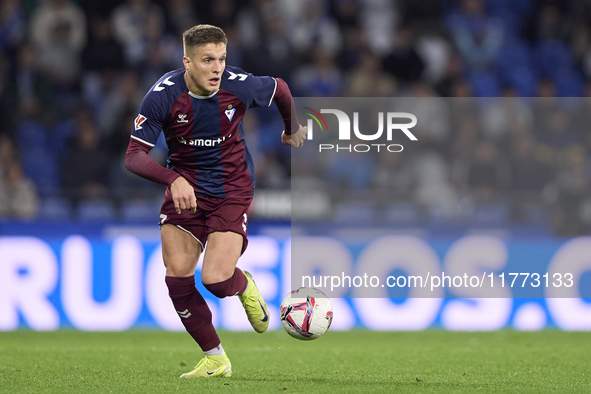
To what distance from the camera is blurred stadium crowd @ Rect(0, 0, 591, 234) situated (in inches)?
363

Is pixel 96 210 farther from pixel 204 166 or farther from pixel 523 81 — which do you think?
pixel 523 81

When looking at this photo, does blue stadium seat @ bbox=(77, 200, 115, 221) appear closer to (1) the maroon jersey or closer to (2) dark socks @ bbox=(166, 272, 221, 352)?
(1) the maroon jersey

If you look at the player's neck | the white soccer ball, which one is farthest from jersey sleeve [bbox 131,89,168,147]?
the white soccer ball

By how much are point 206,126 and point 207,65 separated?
16.2 inches

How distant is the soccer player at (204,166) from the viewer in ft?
16.9

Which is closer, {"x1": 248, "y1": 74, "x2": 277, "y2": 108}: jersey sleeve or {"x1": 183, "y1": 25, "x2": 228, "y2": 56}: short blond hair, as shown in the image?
{"x1": 183, "y1": 25, "x2": 228, "y2": 56}: short blond hair

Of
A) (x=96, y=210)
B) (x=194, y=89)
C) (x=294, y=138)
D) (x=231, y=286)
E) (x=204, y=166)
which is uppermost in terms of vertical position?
(x=194, y=89)

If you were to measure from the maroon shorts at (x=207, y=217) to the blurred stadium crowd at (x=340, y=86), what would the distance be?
384 cm

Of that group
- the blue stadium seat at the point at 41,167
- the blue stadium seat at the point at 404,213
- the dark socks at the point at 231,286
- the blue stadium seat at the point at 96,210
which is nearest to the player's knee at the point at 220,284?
the dark socks at the point at 231,286

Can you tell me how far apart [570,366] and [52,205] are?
569 cm

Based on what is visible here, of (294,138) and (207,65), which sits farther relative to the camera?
(294,138)

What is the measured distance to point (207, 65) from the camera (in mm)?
5129

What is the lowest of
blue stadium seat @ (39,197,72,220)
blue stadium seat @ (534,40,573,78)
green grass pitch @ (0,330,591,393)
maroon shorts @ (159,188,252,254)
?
green grass pitch @ (0,330,591,393)

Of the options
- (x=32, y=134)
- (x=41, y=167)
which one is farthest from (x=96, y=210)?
(x=32, y=134)
